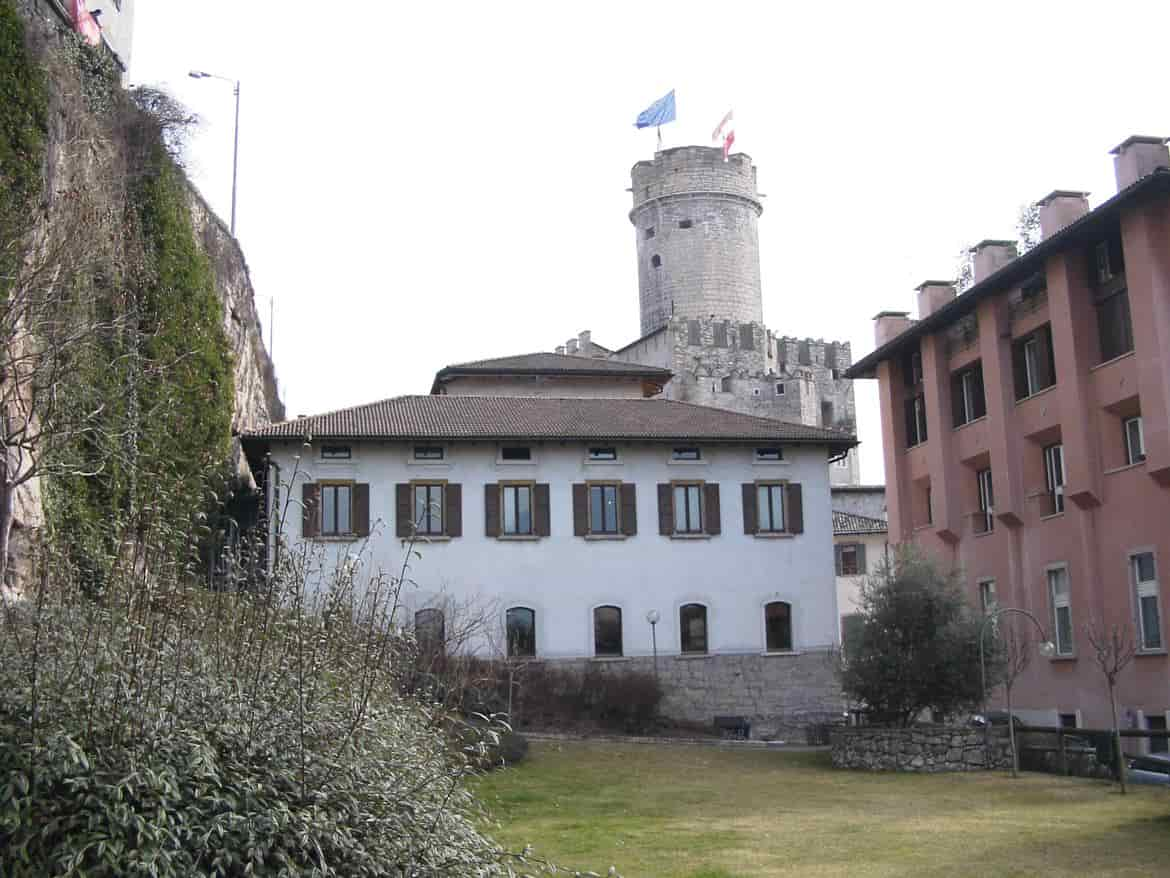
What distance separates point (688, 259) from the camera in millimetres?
64938

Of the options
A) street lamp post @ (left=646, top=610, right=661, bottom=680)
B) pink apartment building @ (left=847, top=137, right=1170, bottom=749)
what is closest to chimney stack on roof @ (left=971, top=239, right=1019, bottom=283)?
pink apartment building @ (left=847, top=137, right=1170, bottom=749)

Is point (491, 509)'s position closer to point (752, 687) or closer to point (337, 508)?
point (337, 508)

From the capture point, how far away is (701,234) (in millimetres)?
64875

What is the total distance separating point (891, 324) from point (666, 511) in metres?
9.36

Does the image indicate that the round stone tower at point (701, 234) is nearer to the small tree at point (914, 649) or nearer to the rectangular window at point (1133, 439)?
the rectangular window at point (1133, 439)

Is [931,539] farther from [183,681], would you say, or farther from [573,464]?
[183,681]

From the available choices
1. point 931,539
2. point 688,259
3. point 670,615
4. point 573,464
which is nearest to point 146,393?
point 573,464

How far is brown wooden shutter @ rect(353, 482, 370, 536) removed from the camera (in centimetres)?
3350

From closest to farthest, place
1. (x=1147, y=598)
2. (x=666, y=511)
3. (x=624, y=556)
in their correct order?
(x=1147, y=598), (x=624, y=556), (x=666, y=511)

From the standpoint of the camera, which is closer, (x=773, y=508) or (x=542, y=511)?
(x=542, y=511)

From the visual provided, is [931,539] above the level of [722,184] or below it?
below

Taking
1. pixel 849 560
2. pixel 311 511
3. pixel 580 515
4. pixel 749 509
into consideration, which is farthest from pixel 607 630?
pixel 849 560

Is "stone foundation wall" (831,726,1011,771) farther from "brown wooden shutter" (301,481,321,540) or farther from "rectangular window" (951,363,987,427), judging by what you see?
"brown wooden shutter" (301,481,321,540)

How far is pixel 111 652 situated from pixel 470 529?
25.7 m
